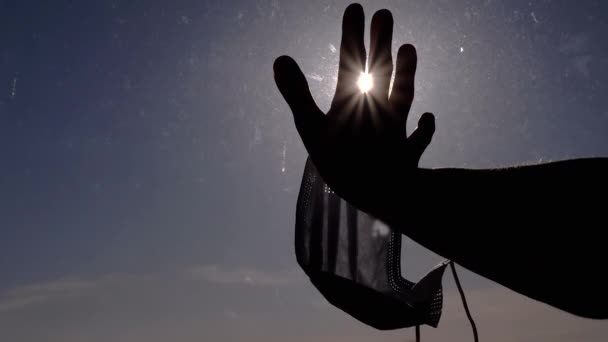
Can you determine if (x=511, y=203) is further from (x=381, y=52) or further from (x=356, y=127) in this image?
(x=381, y=52)

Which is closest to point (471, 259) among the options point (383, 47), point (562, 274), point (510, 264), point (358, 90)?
point (510, 264)

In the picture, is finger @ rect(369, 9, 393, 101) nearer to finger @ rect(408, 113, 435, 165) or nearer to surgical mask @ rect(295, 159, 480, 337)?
finger @ rect(408, 113, 435, 165)

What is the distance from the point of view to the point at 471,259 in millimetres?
1213

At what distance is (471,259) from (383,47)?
2.30 ft

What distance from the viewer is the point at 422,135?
5.18ft

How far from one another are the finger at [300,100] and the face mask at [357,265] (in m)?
0.68

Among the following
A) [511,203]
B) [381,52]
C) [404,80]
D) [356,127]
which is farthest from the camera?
[404,80]

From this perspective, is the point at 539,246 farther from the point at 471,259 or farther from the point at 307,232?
the point at 307,232

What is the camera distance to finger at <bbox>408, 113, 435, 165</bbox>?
146 cm

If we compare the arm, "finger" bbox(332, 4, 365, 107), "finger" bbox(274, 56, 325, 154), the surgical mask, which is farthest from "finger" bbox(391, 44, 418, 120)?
the surgical mask

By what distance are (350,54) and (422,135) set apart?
1.47 ft

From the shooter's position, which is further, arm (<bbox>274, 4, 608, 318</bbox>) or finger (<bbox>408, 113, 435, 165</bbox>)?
finger (<bbox>408, 113, 435, 165</bbox>)

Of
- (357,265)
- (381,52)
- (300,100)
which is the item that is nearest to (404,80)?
(381,52)

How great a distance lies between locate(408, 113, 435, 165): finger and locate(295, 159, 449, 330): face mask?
0.56 m
